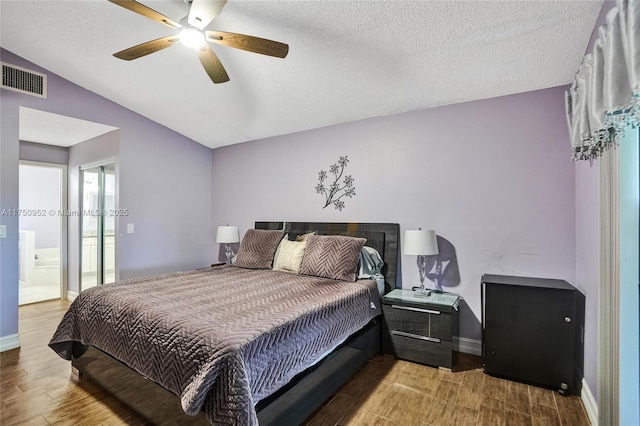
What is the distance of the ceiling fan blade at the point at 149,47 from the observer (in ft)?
6.82

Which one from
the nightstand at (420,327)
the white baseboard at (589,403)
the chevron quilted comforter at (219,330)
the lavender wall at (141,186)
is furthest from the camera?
the lavender wall at (141,186)

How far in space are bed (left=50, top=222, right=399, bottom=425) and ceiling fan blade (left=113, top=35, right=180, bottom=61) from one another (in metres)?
1.72

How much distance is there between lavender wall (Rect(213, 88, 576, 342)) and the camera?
8.58 feet

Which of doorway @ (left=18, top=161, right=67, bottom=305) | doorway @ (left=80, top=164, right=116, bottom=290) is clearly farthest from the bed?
doorway @ (left=18, top=161, right=67, bottom=305)

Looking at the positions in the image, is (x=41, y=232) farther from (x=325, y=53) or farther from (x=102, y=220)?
(x=325, y=53)

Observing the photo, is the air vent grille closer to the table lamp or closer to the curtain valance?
the table lamp

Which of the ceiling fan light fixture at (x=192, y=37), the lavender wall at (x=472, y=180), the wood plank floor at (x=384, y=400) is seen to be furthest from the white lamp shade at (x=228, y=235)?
the ceiling fan light fixture at (x=192, y=37)

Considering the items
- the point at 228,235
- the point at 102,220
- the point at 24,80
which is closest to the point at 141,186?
the point at 102,220

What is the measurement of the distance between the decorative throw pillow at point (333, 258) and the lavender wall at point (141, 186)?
2307 mm

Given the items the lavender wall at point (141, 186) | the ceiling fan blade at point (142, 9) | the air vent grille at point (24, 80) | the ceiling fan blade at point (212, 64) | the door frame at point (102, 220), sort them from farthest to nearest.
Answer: the door frame at point (102, 220)
the lavender wall at point (141, 186)
the air vent grille at point (24, 80)
the ceiling fan blade at point (212, 64)
the ceiling fan blade at point (142, 9)

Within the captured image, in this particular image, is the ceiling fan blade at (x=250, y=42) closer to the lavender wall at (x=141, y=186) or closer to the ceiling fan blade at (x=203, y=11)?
the ceiling fan blade at (x=203, y=11)

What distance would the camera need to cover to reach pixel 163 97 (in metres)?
3.59

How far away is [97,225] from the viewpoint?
4520 millimetres

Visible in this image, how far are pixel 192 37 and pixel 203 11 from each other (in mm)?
249
